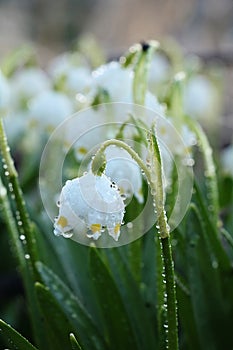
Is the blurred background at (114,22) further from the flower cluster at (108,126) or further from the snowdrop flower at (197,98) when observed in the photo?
the flower cluster at (108,126)

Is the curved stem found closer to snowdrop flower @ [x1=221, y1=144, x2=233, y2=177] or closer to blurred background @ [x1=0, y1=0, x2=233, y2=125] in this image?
snowdrop flower @ [x1=221, y1=144, x2=233, y2=177]

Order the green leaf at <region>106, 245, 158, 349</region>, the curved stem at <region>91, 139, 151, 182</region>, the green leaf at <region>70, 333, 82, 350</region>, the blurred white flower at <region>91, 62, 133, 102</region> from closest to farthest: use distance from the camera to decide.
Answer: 1. the curved stem at <region>91, 139, 151, 182</region>
2. the green leaf at <region>70, 333, 82, 350</region>
3. the green leaf at <region>106, 245, 158, 349</region>
4. the blurred white flower at <region>91, 62, 133, 102</region>

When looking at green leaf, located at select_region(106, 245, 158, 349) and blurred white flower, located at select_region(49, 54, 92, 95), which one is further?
blurred white flower, located at select_region(49, 54, 92, 95)

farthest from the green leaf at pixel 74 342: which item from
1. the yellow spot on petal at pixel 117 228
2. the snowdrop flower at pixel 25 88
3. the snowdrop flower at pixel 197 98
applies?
the snowdrop flower at pixel 197 98

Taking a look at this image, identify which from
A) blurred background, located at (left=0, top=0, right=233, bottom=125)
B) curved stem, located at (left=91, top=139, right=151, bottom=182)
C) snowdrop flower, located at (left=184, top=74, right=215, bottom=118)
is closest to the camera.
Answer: curved stem, located at (left=91, top=139, right=151, bottom=182)

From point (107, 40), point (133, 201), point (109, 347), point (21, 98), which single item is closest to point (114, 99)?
point (133, 201)

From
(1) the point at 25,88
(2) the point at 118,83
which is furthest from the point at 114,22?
(2) the point at 118,83

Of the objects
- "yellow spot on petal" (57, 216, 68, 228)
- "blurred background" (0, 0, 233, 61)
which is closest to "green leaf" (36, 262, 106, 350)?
"yellow spot on petal" (57, 216, 68, 228)
